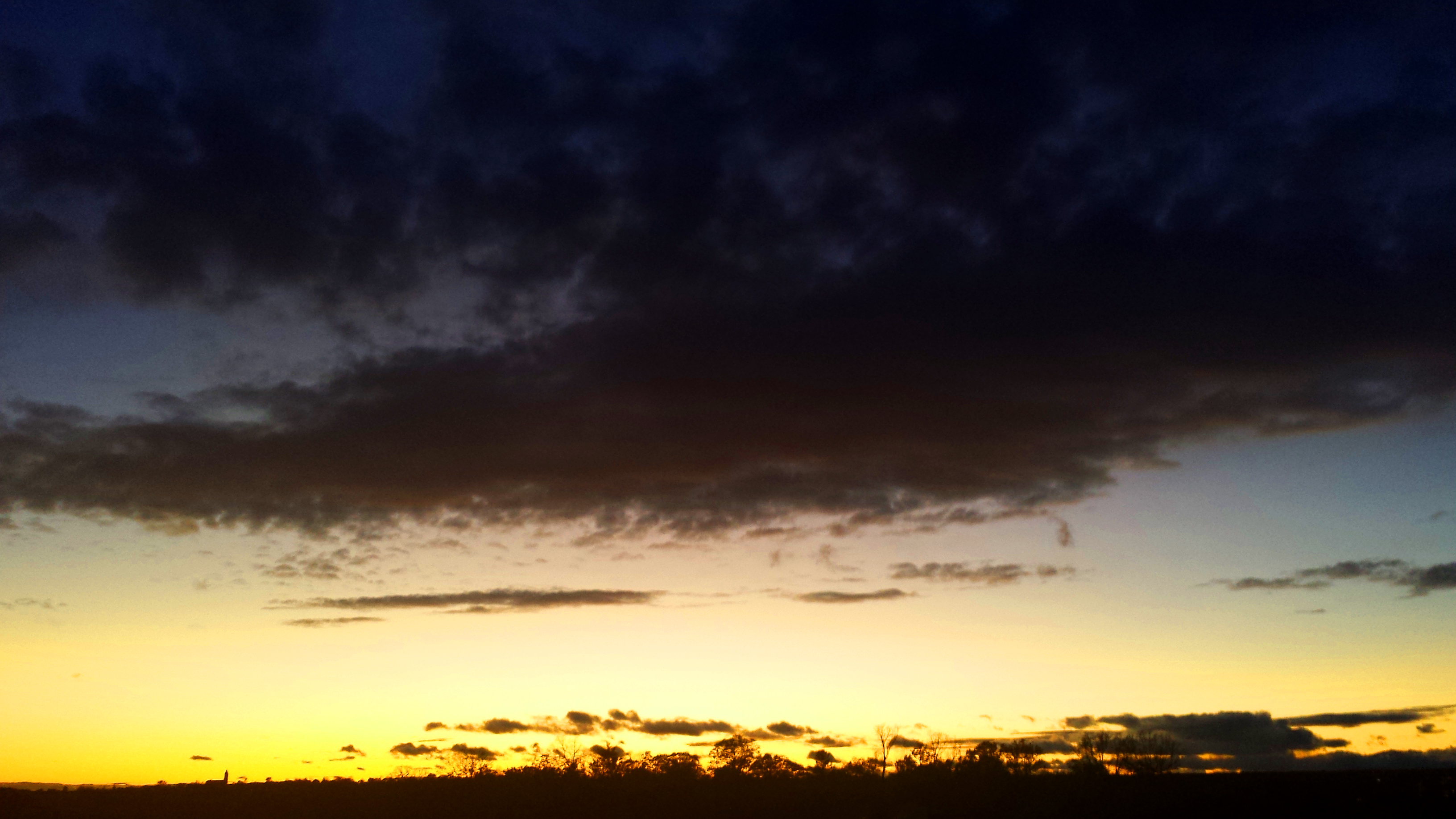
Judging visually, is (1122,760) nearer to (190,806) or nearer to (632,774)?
(632,774)

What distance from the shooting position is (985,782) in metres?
118

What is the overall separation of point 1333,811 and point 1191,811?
15.7 metres

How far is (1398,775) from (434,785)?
139 meters

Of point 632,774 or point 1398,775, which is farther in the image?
point 632,774

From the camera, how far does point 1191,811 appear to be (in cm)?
10738

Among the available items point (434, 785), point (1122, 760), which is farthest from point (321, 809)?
point (1122, 760)

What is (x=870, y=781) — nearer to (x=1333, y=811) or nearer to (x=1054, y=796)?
(x=1054, y=796)

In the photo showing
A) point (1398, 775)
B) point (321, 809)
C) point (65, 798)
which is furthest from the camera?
Answer: point (65, 798)

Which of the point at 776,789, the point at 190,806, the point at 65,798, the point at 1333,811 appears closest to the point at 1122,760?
the point at 1333,811

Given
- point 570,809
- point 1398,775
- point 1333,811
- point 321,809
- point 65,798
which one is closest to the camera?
point 1333,811

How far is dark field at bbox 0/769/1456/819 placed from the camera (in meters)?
108

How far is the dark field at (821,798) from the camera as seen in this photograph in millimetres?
108250

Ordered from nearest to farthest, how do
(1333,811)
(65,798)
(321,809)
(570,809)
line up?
1. (1333,811)
2. (570,809)
3. (321,809)
4. (65,798)

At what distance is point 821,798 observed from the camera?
5276 inches
